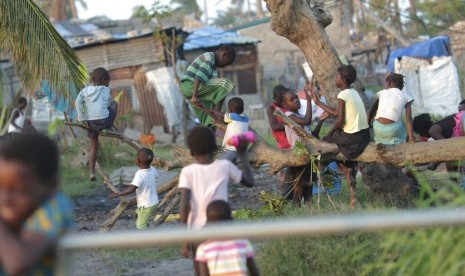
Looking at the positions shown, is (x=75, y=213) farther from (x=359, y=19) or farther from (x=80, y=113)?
(x=359, y=19)

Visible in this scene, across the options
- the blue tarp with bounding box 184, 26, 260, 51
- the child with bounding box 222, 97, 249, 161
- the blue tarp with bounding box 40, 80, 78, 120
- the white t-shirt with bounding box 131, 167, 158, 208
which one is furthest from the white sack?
the white t-shirt with bounding box 131, 167, 158, 208

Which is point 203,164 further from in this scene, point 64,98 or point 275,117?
point 64,98

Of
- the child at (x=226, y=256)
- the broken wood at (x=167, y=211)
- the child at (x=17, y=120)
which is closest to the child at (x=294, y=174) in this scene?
the broken wood at (x=167, y=211)

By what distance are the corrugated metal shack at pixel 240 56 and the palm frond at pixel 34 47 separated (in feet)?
60.6

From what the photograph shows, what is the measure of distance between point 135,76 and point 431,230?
21.7 m

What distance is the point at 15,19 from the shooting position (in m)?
10.7

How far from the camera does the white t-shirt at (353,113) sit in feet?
29.1

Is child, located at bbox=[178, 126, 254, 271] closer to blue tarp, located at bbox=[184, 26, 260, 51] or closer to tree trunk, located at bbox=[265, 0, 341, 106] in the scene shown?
tree trunk, located at bbox=[265, 0, 341, 106]

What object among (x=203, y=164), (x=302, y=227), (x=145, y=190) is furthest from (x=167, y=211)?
(x=302, y=227)

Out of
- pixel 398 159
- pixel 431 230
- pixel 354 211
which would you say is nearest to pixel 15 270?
pixel 431 230

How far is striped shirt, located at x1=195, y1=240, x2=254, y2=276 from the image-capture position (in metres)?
5.11

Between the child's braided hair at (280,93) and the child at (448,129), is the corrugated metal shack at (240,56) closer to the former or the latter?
the child at (448,129)

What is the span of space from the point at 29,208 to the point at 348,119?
5.61 meters

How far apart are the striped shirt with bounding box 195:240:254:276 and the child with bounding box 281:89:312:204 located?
14.4 ft
